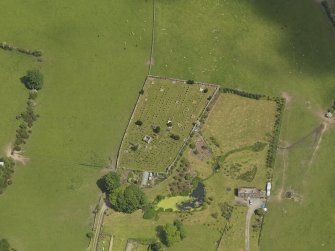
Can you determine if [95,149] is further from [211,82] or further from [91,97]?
[211,82]

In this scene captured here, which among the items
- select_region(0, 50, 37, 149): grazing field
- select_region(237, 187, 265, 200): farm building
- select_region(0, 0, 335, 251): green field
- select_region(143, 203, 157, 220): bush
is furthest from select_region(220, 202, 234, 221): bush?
select_region(0, 50, 37, 149): grazing field

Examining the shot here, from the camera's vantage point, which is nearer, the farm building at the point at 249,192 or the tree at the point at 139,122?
the farm building at the point at 249,192

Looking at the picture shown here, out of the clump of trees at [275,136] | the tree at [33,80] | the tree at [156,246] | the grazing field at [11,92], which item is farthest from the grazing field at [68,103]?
the clump of trees at [275,136]

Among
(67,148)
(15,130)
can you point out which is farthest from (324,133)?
(15,130)

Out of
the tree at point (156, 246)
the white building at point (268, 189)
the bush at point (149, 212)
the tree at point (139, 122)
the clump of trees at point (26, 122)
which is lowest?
the tree at point (156, 246)

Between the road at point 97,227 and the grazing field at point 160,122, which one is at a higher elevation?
the grazing field at point 160,122

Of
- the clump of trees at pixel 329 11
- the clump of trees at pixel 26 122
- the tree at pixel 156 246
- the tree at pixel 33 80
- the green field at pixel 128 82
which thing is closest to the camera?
the tree at pixel 156 246

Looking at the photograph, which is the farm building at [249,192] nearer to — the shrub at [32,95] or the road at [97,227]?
the road at [97,227]

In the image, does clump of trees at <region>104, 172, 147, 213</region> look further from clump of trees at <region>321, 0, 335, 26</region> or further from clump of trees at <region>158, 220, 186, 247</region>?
clump of trees at <region>321, 0, 335, 26</region>
